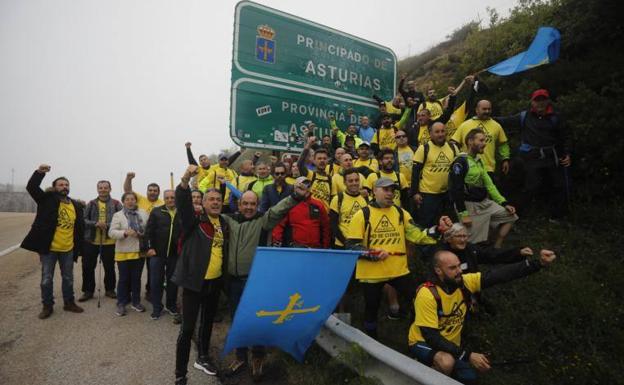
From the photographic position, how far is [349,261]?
3.11m

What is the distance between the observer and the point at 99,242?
6.84 m

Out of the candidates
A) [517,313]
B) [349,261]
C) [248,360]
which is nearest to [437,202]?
[517,313]

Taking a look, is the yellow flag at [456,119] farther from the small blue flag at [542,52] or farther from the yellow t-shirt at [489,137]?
the yellow t-shirt at [489,137]

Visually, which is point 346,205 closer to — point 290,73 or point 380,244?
point 380,244

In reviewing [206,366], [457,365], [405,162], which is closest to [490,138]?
[405,162]

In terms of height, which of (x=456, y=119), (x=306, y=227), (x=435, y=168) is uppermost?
(x=456, y=119)

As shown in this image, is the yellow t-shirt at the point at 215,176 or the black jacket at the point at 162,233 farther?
the yellow t-shirt at the point at 215,176

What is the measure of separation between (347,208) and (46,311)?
5.04 m

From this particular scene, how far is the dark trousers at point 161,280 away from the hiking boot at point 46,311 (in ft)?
4.91

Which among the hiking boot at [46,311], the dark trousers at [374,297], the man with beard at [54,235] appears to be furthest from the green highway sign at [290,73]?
the hiking boot at [46,311]

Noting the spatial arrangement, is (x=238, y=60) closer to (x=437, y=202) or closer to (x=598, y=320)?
(x=437, y=202)

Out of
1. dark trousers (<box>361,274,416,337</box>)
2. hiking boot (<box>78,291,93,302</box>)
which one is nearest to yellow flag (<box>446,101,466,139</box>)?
dark trousers (<box>361,274,416,337</box>)

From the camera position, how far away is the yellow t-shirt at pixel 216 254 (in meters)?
3.70

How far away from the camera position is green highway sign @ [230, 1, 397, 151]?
19.7 ft
